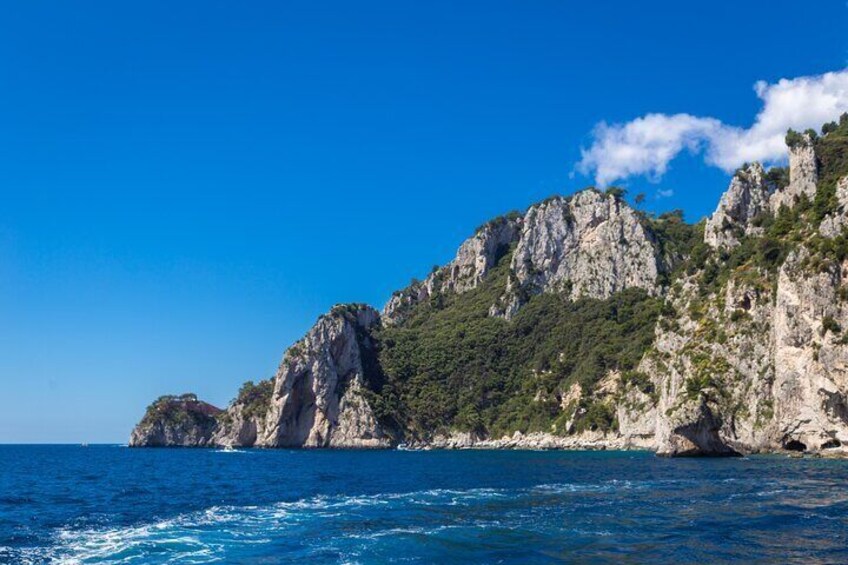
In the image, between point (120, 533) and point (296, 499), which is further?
point (296, 499)

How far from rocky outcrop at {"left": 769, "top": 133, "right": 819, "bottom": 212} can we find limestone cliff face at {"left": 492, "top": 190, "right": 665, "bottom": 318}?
49056 mm

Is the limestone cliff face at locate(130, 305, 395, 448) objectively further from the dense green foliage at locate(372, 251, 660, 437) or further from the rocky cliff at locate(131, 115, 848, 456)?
the dense green foliage at locate(372, 251, 660, 437)

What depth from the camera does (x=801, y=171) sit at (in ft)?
353

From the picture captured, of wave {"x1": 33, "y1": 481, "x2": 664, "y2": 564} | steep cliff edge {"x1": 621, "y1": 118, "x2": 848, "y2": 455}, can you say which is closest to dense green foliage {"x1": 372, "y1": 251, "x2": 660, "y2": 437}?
steep cliff edge {"x1": 621, "y1": 118, "x2": 848, "y2": 455}

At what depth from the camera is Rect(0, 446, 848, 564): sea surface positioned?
24938mm

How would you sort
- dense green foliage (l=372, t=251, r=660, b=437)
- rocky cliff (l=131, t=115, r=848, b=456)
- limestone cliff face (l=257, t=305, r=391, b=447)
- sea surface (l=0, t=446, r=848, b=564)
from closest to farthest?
sea surface (l=0, t=446, r=848, b=564), rocky cliff (l=131, t=115, r=848, b=456), dense green foliage (l=372, t=251, r=660, b=437), limestone cliff face (l=257, t=305, r=391, b=447)

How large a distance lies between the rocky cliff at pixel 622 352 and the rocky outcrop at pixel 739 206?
0.27 m

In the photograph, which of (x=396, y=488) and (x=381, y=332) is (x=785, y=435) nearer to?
(x=396, y=488)

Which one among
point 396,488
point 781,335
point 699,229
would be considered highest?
point 699,229

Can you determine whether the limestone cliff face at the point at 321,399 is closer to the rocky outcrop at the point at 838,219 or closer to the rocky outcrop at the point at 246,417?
the rocky outcrop at the point at 246,417

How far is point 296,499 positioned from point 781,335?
192 ft

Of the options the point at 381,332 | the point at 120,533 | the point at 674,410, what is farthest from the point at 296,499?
the point at 381,332

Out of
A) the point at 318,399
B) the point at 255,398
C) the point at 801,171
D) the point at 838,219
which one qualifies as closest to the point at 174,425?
the point at 255,398

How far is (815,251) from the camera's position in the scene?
77.0 m
